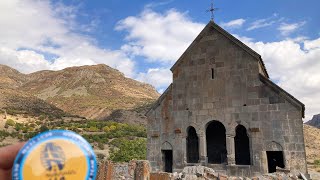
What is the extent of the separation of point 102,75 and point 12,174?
401 feet

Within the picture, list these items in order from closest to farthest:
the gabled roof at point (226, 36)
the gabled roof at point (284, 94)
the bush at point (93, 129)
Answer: the gabled roof at point (284, 94) < the gabled roof at point (226, 36) < the bush at point (93, 129)

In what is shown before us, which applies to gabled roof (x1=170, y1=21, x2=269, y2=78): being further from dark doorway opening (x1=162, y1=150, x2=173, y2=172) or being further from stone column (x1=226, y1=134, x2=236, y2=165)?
dark doorway opening (x1=162, y1=150, x2=173, y2=172)

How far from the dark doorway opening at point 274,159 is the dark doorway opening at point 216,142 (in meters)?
2.35

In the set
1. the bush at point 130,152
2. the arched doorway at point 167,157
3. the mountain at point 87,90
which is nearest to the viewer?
the arched doorway at point 167,157

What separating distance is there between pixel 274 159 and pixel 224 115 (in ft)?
10.4

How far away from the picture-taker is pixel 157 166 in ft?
53.3

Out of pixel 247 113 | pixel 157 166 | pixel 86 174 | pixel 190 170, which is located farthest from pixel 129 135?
pixel 86 174

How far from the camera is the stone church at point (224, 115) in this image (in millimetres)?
13422

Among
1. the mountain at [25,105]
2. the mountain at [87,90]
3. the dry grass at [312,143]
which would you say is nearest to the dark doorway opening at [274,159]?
the dry grass at [312,143]

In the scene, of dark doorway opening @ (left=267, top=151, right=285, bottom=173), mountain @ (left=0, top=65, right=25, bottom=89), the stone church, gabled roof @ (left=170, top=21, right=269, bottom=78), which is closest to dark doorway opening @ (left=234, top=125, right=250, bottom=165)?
the stone church

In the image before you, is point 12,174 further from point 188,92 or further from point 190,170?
point 188,92

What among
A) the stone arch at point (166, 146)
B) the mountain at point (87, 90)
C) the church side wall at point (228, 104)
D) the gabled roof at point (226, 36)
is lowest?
the stone arch at point (166, 146)

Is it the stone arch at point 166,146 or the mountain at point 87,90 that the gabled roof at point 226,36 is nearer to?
the stone arch at point 166,146

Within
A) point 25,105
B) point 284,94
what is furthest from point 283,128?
point 25,105
